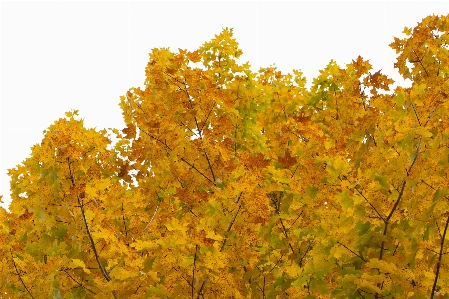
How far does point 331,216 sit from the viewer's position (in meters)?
2.99

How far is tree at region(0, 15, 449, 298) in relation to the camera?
2.86m

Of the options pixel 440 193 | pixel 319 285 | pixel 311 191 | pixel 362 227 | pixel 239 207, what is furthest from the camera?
pixel 239 207

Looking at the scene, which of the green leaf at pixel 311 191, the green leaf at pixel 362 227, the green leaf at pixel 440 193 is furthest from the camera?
the green leaf at pixel 311 191

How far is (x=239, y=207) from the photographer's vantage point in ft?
11.8

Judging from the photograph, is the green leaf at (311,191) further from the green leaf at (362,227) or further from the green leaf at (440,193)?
the green leaf at (440,193)

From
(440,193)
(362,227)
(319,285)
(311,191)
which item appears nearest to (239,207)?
(311,191)

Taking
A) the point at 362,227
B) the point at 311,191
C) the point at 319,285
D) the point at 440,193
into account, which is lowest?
the point at 319,285

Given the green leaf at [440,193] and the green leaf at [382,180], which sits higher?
the green leaf at [382,180]

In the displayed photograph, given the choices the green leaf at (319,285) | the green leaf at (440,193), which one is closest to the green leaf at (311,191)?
the green leaf at (319,285)

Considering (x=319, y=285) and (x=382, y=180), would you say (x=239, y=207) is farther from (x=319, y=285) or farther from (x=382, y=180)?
(x=382, y=180)

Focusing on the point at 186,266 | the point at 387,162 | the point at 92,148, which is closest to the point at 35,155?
the point at 92,148

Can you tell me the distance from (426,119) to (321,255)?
1040 mm

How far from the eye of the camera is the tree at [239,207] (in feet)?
9.37

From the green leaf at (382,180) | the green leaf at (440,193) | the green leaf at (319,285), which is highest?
the green leaf at (382,180)
